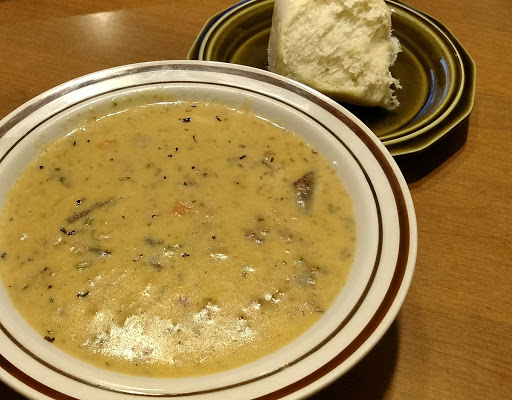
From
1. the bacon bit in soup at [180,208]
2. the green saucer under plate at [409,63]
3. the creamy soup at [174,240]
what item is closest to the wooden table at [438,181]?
the green saucer under plate at [409,63]

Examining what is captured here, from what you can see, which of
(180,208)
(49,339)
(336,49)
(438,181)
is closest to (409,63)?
(336,49)

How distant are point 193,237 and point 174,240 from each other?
41mm

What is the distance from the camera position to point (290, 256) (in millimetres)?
1044

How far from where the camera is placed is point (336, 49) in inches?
65.7

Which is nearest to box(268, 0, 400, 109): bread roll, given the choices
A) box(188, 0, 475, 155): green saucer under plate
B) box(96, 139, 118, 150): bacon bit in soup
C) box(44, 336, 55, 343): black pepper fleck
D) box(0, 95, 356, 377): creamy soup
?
box(188, 0, 475, 155): green saucer under plate

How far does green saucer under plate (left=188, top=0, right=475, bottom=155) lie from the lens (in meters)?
1.49

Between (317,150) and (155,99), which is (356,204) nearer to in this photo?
(317,150)

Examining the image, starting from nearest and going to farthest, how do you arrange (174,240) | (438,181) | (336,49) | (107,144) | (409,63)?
(174,240), (107,144), (438,181), (336,49), (409,63)

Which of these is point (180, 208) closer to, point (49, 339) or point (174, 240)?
point (174, 240)

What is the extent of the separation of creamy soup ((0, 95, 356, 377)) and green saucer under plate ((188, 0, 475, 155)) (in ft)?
1.34

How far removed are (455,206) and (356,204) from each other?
1.62 ft

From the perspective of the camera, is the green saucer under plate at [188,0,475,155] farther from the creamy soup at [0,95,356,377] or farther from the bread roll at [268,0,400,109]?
the creamy soup at [0,95,356,377]

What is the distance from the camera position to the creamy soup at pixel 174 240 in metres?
0.92

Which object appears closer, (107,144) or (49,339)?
(49,339)
